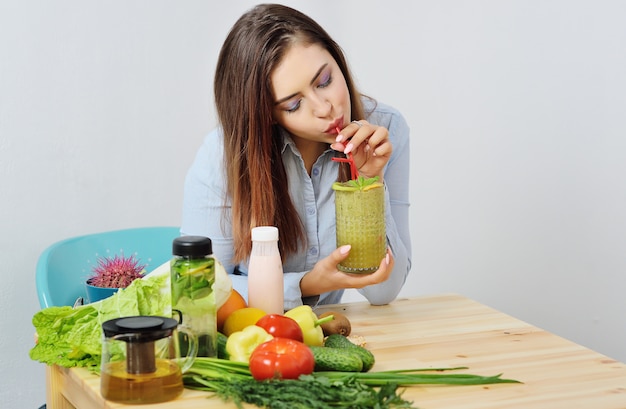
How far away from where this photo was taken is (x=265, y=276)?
1.64m

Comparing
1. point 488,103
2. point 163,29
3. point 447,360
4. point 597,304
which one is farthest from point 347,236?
point 163,29

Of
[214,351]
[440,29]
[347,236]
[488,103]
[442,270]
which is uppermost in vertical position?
[440,29]

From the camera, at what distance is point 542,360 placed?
4.94ft

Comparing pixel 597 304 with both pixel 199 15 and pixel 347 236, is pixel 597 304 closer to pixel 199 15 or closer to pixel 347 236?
pixel 347 236

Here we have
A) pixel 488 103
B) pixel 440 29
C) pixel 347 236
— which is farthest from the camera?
pixel 440 29

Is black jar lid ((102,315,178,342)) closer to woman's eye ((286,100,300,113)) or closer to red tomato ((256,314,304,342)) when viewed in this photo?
red tomato ((256,314,304,342))

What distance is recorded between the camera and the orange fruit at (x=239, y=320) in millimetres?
1521

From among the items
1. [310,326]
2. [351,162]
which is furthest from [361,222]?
[310,326]

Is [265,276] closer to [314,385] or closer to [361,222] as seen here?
[361,222]

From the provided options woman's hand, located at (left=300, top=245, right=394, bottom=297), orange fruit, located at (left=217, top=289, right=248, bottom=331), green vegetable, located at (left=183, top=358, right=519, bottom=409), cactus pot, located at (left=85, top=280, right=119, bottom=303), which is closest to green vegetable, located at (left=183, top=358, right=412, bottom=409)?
green vegetable, located at (left=183, top=358, right=519, bottom=409)

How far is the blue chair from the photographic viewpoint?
7.21ft

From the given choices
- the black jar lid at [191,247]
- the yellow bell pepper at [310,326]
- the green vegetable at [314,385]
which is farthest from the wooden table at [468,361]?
the black jar lid at [191,247]

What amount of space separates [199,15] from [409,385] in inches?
83.7

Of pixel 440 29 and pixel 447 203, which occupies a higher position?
pixel 440 29
